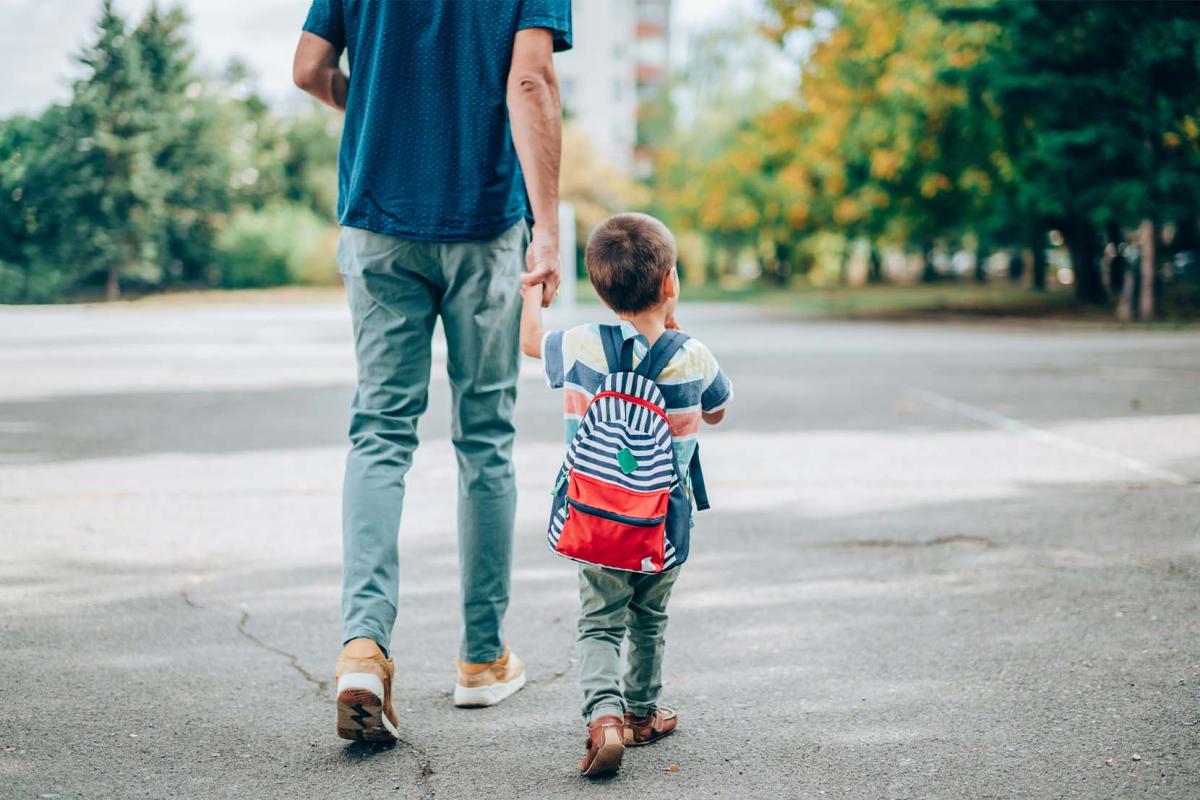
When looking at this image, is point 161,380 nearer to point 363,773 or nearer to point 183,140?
point 183,140

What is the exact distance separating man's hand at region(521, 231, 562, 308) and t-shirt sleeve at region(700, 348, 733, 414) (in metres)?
0.43

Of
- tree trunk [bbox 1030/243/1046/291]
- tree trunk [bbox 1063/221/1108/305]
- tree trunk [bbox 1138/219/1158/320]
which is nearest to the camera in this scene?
tree trunk [bbox 1138/219/1158/320]

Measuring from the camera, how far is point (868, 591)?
4.37m

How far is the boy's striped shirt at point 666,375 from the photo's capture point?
113 inches

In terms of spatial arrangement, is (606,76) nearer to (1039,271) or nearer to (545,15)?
(1039,271)

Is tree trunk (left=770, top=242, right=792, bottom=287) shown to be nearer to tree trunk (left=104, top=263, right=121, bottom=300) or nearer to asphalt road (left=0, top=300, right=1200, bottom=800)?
asphalt road (left=0, top=300, right=1200, bottom=800)

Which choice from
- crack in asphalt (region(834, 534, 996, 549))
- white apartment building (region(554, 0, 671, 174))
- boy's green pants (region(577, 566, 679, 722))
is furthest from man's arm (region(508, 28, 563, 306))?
white apartment building (region(554, 0, 671, 174))

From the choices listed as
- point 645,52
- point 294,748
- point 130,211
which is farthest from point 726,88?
point 294,748

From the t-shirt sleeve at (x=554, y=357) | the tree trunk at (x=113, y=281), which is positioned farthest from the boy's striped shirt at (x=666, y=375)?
the tree trunk at (x=113, y=281)

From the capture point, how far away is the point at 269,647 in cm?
372

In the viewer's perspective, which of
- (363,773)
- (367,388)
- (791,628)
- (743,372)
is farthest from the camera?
(743,372)

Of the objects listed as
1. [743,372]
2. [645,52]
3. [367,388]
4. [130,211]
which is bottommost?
[743,372]

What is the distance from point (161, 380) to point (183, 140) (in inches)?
97.7

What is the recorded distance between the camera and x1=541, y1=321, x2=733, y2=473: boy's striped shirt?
9.39 feet
